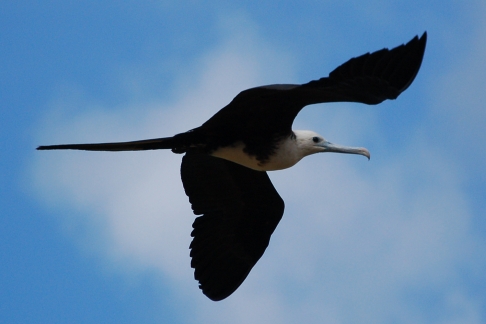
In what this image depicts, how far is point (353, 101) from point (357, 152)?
1.29 meters

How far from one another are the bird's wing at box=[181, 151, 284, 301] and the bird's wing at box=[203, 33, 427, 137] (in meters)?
1.27

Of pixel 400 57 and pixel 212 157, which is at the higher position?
pixel 212 157

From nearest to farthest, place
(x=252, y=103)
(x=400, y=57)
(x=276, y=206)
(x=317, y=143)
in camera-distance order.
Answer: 1. (x=400, y=57)
2. (x=252, y=103)
3. (x=317, y=143)
4. (x=276, y=206)

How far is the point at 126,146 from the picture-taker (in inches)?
319

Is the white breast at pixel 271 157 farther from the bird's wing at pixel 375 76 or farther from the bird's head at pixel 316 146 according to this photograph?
the bird's wing at pixel 375 76

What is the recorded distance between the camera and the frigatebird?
723cm

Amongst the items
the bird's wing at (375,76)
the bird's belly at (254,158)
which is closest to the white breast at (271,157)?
the bird's belly at (254,158)

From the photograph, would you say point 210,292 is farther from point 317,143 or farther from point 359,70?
point 359,70

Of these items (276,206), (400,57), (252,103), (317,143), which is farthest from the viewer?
(276,206)

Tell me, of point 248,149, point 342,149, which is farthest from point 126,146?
point 342,149

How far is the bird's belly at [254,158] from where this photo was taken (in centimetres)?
831

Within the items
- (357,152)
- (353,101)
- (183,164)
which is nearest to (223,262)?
(183,164)

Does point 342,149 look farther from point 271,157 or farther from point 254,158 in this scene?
point 254,158

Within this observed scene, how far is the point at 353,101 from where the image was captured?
745cm
